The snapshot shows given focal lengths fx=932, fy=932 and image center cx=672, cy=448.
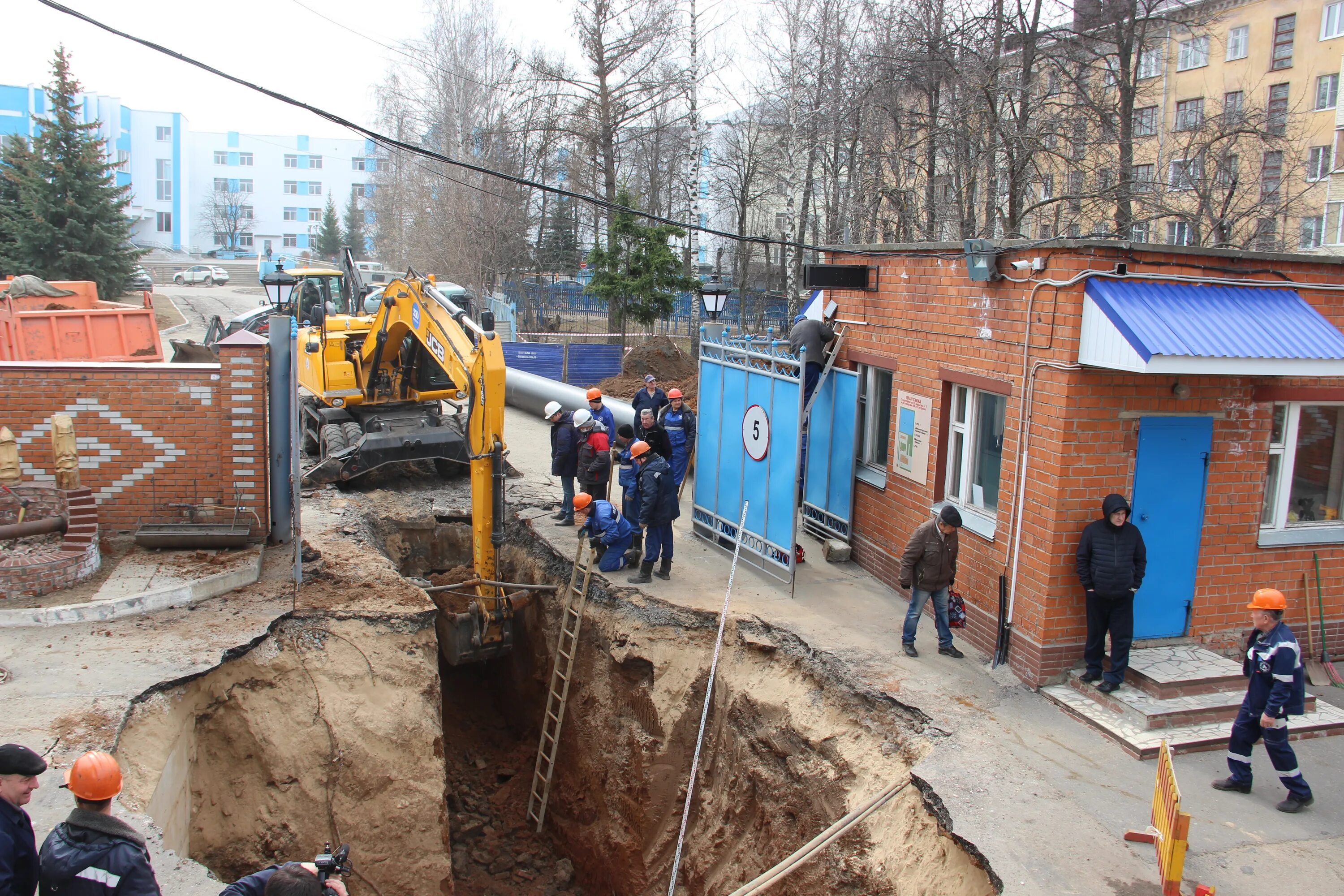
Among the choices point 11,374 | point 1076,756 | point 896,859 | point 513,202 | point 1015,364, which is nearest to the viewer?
point 896,859

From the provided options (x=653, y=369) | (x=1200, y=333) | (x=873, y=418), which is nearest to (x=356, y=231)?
(x=653, y=369)

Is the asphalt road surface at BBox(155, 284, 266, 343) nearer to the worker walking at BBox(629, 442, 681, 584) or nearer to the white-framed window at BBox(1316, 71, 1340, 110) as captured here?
the worker walking at BBox(629, 442, 681, 584)

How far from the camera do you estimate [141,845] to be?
399cm

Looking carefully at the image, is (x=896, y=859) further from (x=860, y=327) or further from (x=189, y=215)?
(x=189, y=215)

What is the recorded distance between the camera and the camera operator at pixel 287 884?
3.56 metres

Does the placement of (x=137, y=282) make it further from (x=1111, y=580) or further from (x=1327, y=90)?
(x=1327, y=90)

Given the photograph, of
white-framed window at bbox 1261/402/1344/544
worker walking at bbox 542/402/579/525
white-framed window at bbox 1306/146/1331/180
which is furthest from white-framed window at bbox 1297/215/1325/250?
worker walking at bbox 542/402/579/525

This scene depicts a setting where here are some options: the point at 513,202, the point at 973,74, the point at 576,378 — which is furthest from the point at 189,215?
the point at 973,74

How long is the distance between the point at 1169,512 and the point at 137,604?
8.80 metres

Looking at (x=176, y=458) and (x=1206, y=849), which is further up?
(x=176, y=458)

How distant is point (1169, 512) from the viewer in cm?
757

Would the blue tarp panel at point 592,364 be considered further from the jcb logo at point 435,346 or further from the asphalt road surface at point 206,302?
the asphalt road surface at point 206,302

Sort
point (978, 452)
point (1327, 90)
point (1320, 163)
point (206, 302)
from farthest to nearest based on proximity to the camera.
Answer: point (206, 302), point (1327, 90), point (1320, 163), point (978, 452)

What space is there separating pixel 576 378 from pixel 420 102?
2062 centimetres
